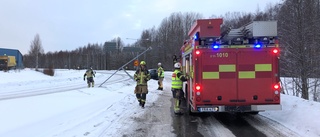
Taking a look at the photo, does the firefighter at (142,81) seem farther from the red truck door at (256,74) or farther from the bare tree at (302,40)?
the bare tree at (302,40)

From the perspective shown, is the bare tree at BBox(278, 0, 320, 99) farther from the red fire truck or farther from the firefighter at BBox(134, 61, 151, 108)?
the red fire truck

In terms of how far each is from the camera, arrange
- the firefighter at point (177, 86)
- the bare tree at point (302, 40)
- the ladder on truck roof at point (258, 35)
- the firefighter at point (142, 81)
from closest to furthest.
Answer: the ladder on truck roof at point (258, 35), the firefighter at point (177, 86), the firefighter at point (142, 81), the bare tree at point (302, 40)

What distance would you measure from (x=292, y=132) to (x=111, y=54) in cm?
12839

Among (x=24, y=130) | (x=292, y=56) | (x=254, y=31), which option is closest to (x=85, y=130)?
(x=24, y=130)

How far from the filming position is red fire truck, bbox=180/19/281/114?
9.01m

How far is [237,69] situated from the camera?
9.07 m

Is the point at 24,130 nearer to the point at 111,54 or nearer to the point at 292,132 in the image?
the point at 292,132

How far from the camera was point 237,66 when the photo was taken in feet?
29.8

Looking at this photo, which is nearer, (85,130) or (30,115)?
(85,130)

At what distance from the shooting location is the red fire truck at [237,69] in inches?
355

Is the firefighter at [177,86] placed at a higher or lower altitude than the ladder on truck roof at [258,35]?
lower

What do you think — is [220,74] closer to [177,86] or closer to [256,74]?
[256,74]

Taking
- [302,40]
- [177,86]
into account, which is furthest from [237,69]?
[302,40]

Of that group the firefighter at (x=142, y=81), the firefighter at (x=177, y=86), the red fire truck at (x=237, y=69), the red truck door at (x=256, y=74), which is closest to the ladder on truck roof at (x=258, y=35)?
the red fire truck at (x=237, y=69)
